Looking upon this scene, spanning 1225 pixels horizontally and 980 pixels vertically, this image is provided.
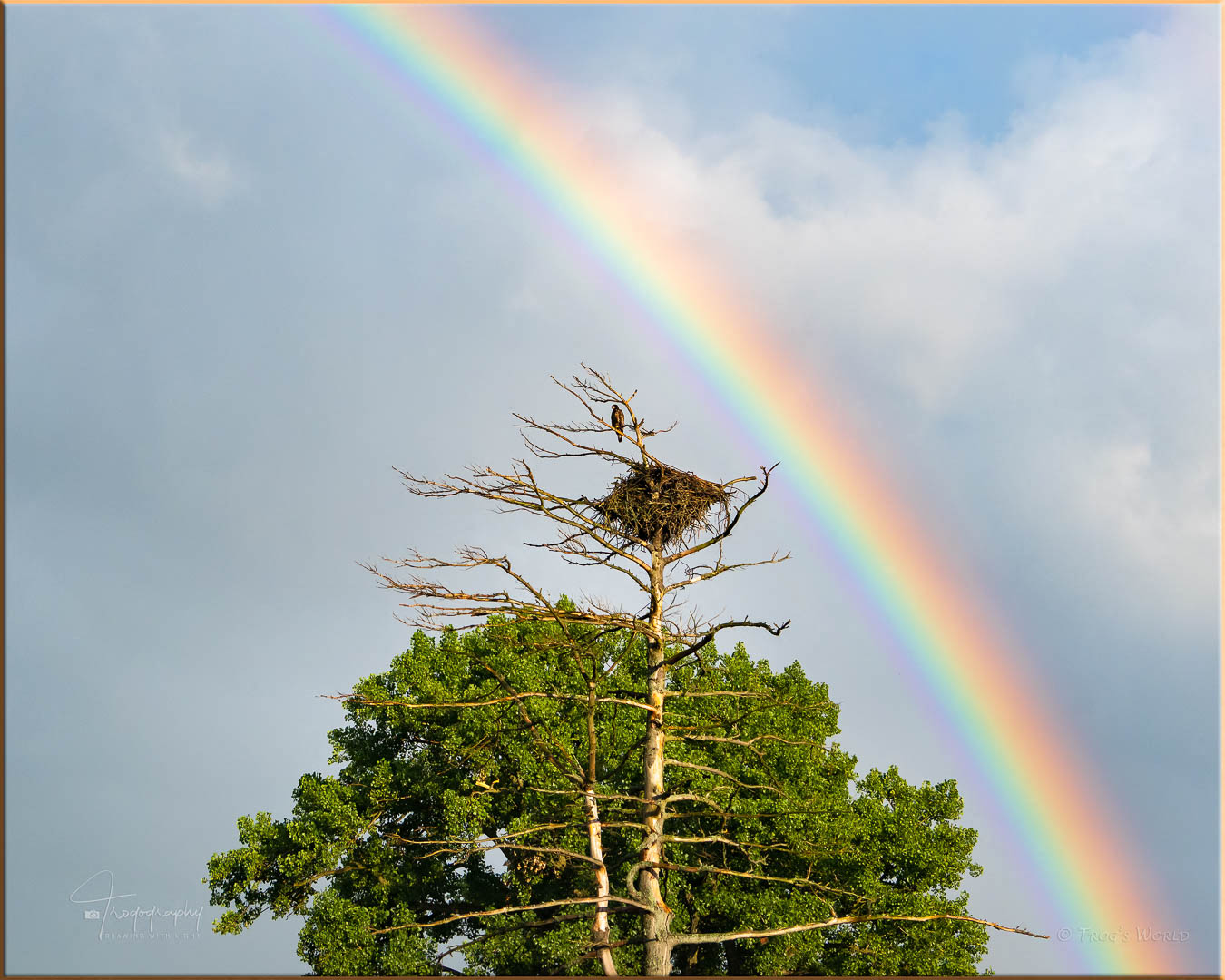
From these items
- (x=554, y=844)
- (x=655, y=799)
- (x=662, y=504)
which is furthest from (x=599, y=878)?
(x=554, y=844)

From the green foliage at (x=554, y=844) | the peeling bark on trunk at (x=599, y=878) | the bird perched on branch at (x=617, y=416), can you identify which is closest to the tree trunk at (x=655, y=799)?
the peeling bark on trunk at (x=599, y=878)

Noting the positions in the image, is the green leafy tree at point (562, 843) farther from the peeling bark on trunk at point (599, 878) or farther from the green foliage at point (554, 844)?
the peeling bark on trunk at point (599, 878)

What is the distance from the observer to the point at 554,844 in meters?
17.1

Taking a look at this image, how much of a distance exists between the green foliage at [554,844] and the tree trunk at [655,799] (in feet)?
18.0

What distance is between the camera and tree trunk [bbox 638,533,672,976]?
9.12 m

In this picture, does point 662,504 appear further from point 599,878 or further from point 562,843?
point 562,843

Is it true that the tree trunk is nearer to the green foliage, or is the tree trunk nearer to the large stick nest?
the large stick nest

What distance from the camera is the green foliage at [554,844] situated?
17062 millimetres

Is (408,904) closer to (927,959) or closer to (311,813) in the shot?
(311,813)

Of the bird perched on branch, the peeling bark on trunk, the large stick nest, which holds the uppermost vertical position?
the bird perched on branch

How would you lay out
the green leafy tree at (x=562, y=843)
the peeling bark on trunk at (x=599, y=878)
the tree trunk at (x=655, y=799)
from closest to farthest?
the peeling bark on trunk at (x=599, y=878) < the tree trunk at (x=655, y=799) < the green leafy tree at (x=562, y=843)

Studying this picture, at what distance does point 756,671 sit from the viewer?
23531 mm

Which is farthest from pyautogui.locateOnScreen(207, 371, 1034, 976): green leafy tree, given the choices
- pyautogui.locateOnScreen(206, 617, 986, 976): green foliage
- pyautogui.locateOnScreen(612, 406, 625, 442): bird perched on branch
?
pyautogui.locateOnScreen(612, 406, 625, 442): bird perched on branch

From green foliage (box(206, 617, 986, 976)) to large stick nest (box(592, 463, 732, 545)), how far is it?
185 inches
